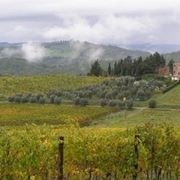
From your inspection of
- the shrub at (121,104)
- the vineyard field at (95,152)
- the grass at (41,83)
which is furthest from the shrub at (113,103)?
the vineyard field at (95,152)

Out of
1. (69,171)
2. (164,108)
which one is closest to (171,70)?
(164,108)

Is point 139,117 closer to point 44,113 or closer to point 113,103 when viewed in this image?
point 44,113

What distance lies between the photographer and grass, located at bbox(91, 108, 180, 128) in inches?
3297

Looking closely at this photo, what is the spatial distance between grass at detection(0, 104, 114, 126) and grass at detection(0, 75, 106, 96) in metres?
28.6

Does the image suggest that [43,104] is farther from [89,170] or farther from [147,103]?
[89,170]

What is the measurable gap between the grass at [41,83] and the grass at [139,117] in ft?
129

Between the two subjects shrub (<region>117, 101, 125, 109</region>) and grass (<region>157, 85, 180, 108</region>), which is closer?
shrub (<region>117, 101, 125, 109</region>)

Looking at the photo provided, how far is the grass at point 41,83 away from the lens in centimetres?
13362

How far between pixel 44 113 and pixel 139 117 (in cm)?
1593

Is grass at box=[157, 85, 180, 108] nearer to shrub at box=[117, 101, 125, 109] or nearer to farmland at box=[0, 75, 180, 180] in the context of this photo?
Answer: shrub at box=[117, 101, 125, 109]

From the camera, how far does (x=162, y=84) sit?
433 feet

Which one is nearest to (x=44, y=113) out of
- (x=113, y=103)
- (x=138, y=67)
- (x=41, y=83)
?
(x=113, y=103)

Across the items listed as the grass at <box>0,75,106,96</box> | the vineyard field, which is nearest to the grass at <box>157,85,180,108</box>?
the grass at <box>0,75,106,96</box>

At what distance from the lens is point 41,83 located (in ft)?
470
